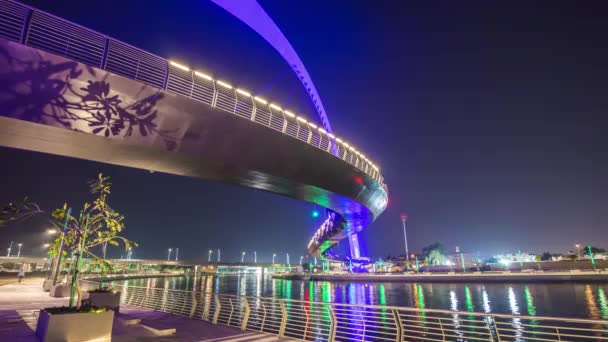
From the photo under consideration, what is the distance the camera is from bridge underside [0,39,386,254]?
12.3 m

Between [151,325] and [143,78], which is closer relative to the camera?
[151,325]

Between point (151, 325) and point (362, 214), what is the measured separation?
128ft

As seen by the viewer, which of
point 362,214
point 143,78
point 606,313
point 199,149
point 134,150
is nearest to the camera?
point 143,78

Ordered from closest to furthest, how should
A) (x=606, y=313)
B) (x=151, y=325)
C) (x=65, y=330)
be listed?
(x=65, y=330)
(x=151, y=325)
(x=606, y=313)

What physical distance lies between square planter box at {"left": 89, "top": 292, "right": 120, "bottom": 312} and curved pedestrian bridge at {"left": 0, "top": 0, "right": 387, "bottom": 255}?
685 cm

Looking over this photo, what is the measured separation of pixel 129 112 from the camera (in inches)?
592

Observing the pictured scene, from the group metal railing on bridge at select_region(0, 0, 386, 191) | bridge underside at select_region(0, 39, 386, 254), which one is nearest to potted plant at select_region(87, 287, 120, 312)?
bridge underside at select_region(0, 39, 386, 254)

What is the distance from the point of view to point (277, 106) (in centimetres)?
2225

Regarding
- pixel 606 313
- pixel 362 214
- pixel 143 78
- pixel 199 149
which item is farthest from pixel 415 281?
pixel 143 78

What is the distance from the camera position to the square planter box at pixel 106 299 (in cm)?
1318

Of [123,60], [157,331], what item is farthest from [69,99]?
[157,331]

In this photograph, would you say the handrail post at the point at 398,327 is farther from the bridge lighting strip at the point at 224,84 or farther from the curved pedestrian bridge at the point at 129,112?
the bridge lighting strip at the point at 224,84

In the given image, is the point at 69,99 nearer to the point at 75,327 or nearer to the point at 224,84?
the point at 224,84

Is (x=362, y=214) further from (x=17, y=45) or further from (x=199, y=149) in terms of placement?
(x=17, y=45)
